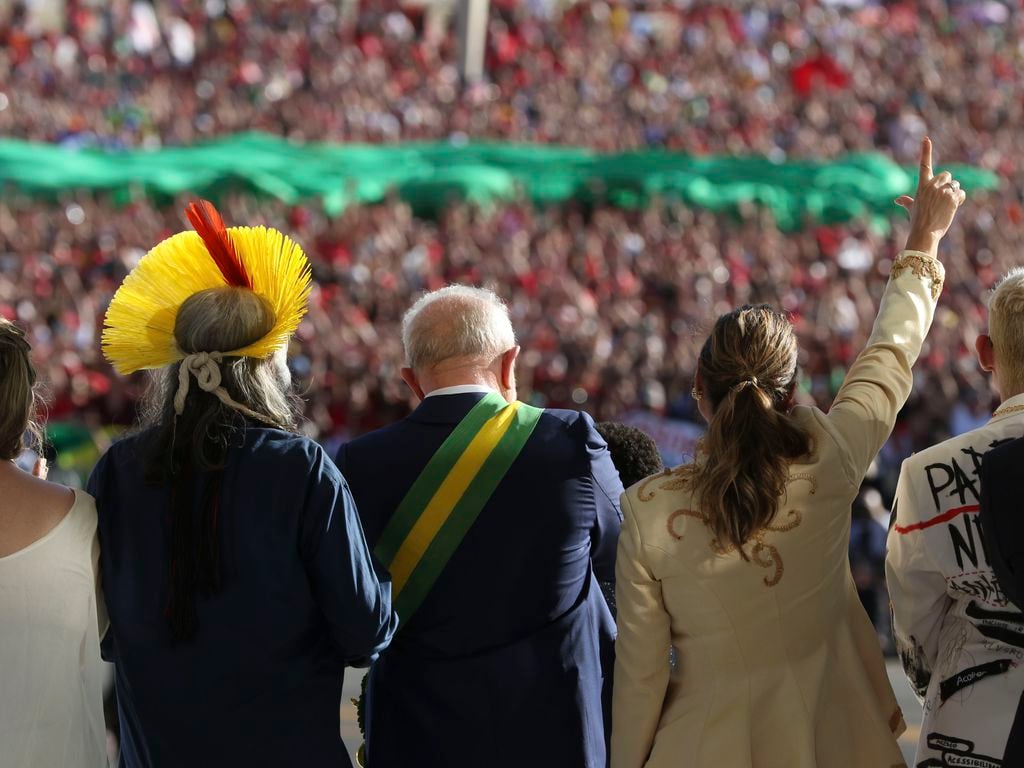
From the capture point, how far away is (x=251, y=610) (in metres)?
2.93

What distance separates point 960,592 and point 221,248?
158 cm

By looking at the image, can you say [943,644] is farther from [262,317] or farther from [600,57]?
[600,57]

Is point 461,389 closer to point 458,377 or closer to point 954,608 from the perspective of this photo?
point 458,377

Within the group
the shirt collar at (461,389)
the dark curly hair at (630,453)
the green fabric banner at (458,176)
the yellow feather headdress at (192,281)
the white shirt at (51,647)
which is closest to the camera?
the white shirt at (51,647)

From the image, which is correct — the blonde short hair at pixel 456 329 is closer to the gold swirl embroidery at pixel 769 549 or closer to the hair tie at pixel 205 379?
the hair tie at pixel 205 379

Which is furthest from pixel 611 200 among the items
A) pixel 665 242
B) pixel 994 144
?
pixel 994 144

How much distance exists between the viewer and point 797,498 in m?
3.02

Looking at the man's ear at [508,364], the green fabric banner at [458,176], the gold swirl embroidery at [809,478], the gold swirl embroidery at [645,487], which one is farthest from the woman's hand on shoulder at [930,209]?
the green fabric banner at [458,176]

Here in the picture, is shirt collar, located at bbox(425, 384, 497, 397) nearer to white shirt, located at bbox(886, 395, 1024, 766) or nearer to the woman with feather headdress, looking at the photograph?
the woman with feather headdress

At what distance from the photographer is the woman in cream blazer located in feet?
9.82

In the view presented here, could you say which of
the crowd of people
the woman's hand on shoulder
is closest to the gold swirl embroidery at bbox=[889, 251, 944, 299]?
the woman's hand on shoulder

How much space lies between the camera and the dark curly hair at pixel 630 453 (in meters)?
3.97

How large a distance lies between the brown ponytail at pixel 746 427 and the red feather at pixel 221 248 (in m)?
0.93

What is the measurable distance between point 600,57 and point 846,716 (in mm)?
19796
